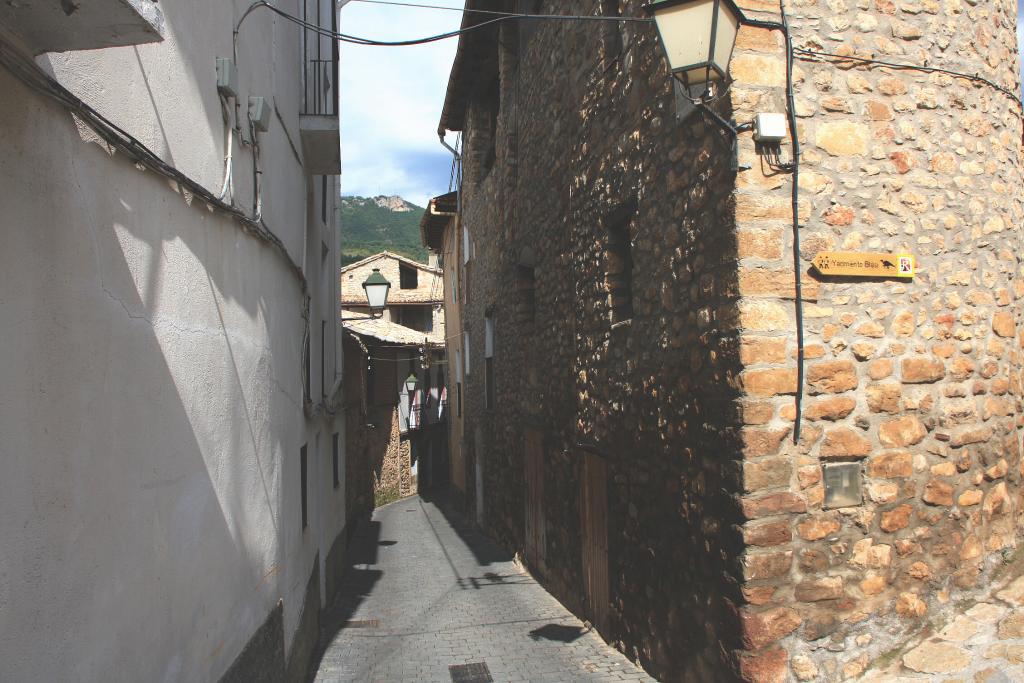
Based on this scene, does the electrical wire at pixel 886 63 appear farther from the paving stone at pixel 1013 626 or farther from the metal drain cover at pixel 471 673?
the metal drain cover at pixel 471 673

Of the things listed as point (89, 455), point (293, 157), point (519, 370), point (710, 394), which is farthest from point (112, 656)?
point (519, 370)

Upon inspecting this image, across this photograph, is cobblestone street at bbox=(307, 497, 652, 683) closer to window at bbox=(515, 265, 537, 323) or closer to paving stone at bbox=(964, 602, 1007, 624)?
paving stone at bbox=(964, 602, 1007, 624)

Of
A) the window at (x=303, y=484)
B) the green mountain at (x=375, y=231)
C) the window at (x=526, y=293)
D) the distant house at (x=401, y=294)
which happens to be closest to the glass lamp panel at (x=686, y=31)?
the window at (x=303, y=484)

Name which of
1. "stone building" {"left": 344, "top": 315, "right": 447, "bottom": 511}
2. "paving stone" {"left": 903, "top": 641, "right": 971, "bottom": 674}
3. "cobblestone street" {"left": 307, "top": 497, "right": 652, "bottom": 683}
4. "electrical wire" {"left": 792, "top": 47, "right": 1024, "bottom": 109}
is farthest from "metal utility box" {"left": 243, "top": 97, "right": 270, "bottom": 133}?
"stone building" {"left": 344, "top": 315, "right": 447, "bottom": 511}

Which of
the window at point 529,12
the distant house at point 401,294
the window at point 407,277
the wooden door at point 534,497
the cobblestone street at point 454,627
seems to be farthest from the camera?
the window at point 407,277

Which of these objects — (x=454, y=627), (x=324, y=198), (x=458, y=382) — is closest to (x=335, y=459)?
(x=324, y=198)

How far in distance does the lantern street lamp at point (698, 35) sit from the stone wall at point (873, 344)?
0.29 m

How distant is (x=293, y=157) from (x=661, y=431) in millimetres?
3988

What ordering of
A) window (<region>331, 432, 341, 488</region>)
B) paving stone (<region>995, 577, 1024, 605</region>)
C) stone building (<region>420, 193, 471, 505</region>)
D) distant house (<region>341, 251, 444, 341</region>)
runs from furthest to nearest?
distant house (<region>341, 251, 444, 341</region>) < stone building (<region>420, 193, 471, 505</region>) < window (<region>331, 432, 341, 488</region>) < paving stone (<region>995, 577, 1024, 605</region>)

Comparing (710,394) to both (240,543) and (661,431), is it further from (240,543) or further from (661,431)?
(240,543)

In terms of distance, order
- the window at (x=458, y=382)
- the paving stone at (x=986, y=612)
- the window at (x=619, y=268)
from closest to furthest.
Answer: the paving stone at (x=986, y=612)
the window at (x=619, y=268)
the window at (x=458, y=382)

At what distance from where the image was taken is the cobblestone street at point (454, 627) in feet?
19.7

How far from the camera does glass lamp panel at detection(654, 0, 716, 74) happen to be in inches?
146

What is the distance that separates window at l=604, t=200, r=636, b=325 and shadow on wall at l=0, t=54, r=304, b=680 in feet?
9.42
